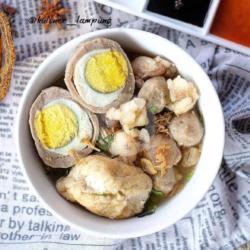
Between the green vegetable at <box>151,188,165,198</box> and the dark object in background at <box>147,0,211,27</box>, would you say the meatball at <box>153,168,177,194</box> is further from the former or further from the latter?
the dark object in background at <box>147,0,211,27</box>

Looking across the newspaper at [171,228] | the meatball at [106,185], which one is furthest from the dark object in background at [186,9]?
the meatball at [106,185]

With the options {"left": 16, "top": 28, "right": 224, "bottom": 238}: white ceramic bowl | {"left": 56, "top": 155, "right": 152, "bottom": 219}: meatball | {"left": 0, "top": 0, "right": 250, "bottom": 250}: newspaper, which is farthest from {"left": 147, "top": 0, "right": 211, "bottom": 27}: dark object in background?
{"left": 56, "top": 155, "right": 152, "bottom": 219}: meatball

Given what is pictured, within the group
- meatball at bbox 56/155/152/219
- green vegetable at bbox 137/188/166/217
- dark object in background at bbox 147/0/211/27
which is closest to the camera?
meatball at bbox 56/155/152/219

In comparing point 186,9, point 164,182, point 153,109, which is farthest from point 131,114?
point 186,9

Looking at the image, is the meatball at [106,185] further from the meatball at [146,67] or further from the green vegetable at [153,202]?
the meatball at [146,67]

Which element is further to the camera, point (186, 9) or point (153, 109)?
point (186, 9)

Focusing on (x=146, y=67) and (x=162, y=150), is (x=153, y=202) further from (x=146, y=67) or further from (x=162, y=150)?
(x=146, y=67)
